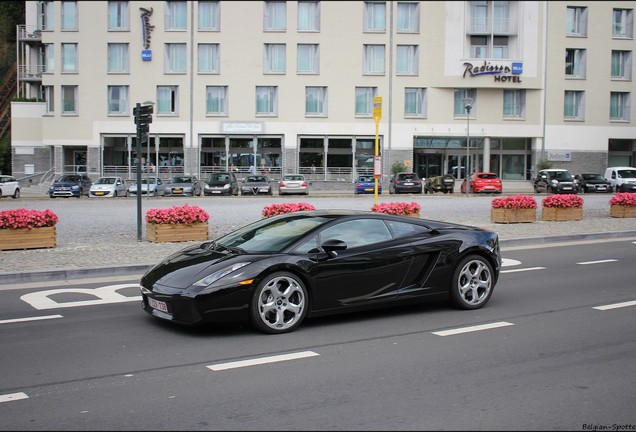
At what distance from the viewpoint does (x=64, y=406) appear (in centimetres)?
524

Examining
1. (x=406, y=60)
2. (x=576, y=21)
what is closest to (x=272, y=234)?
(x=406, y=60)

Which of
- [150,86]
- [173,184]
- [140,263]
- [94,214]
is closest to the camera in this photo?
[140,263]

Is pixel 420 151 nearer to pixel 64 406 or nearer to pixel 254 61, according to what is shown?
pixel 254 61

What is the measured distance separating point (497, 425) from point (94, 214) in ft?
70.8

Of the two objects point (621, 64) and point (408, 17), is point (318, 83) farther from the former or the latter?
point (621, 64)

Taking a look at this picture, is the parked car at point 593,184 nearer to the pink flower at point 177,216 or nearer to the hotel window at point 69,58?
the pink flower at point 177,216

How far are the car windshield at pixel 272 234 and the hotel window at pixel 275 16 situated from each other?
162 feet

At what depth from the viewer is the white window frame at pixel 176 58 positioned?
181 feet

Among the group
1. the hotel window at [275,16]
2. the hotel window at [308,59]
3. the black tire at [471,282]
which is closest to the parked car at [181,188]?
the hotel window at [308,59]

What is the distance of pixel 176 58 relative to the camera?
182 feet

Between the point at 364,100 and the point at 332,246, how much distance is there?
4952cm

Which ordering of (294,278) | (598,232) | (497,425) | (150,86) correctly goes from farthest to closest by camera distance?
(150,86)
(598,232)
(294,278)
(497,425)

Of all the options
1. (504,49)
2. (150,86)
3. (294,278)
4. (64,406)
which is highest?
(504,49)

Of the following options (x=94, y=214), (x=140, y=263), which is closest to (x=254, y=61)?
(x=94, y=214)
